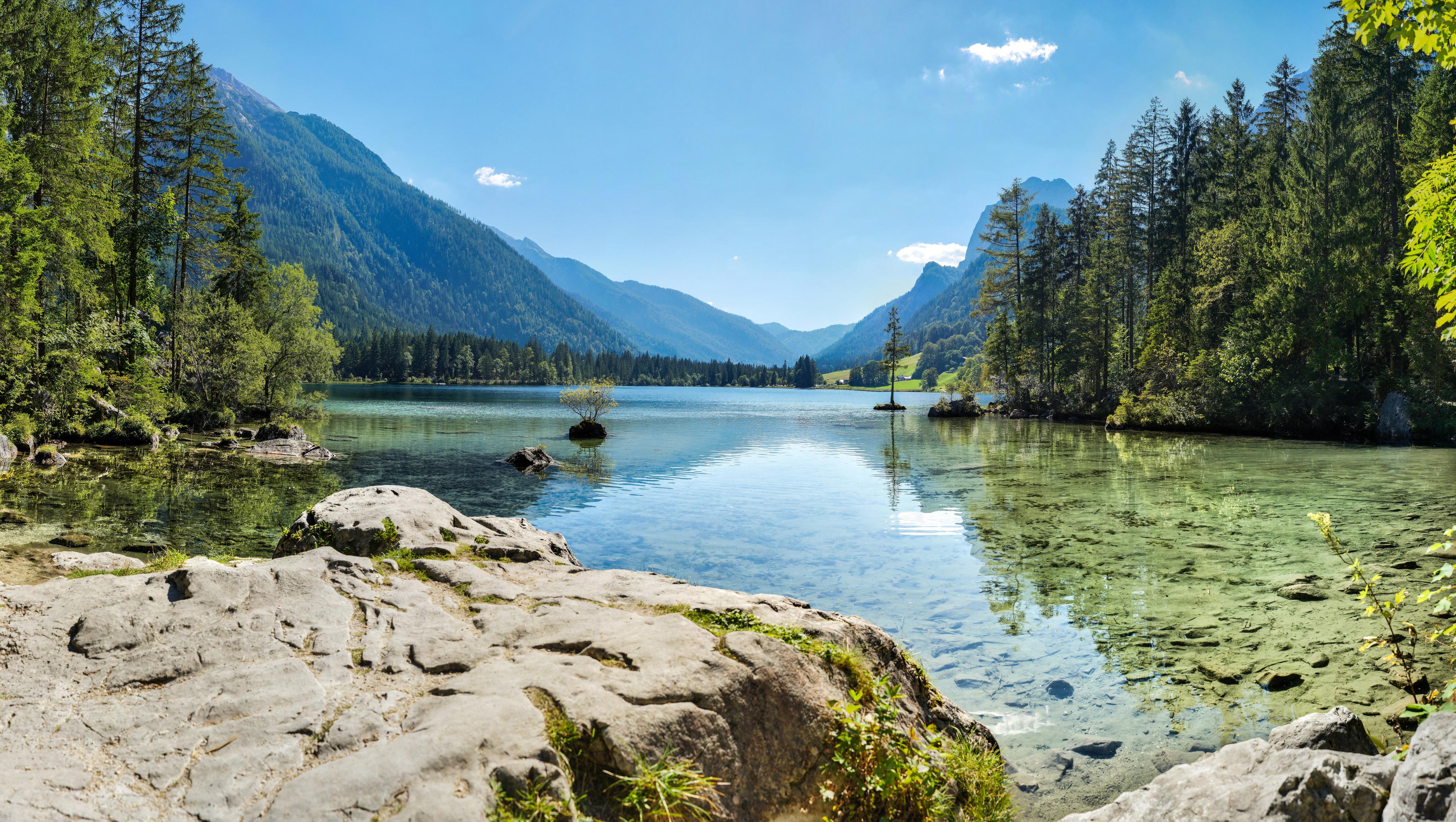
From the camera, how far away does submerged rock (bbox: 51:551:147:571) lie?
798 cm

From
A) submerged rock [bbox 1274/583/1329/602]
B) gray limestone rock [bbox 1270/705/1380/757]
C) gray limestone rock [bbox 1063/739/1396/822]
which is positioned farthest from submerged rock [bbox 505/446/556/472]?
gray limestone rock [bbox 1270/705/1380/757]

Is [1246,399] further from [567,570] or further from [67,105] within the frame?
[67,105]

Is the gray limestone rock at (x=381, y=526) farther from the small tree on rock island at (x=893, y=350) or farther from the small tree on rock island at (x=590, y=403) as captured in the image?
the small tree on rock island at (x=893, y=350)

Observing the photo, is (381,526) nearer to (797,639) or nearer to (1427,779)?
(797,639)

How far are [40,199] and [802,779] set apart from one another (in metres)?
39.6

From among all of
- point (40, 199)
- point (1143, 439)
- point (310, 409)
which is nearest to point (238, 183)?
point (310, 409)

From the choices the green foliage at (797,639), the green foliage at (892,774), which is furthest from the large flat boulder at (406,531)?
the green foliage at (892,774)

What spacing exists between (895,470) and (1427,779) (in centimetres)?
2818

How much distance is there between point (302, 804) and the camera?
329 cm

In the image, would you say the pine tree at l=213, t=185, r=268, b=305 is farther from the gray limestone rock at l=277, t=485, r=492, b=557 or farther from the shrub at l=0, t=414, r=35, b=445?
the gray limestone rock at l=277, t=485, r=492, b=557

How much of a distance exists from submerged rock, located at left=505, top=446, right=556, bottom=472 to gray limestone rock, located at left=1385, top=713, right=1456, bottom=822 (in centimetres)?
2957

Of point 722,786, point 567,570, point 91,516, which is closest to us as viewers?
point 722,786

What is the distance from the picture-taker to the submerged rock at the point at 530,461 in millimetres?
30625

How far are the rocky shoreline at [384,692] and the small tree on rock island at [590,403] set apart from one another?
4037 centimetres
